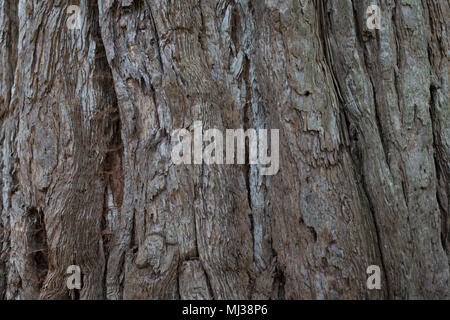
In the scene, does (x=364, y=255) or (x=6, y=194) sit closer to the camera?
(x=364, y=255)

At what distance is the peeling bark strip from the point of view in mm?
2176

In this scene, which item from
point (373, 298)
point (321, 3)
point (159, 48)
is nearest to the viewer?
point (373, 298)

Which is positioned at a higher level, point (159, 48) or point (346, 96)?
point (159, 48)

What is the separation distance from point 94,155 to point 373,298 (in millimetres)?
1875

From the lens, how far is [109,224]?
8.02 ft

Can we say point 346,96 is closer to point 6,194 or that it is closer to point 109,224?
point 109,224

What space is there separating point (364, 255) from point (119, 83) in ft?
5.83

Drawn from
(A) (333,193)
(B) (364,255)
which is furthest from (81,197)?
A: (B) (364,255)

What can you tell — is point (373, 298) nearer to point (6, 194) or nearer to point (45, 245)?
point (45, 245)

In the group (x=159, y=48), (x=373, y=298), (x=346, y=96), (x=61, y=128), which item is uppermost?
(x=159, y=48)

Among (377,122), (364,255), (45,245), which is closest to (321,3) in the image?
(377,122)

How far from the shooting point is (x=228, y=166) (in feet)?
7.51

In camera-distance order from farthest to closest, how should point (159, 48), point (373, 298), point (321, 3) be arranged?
point (321, 3) < point (159, 48) < point (373, 298)

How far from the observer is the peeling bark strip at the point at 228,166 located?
218 cm
